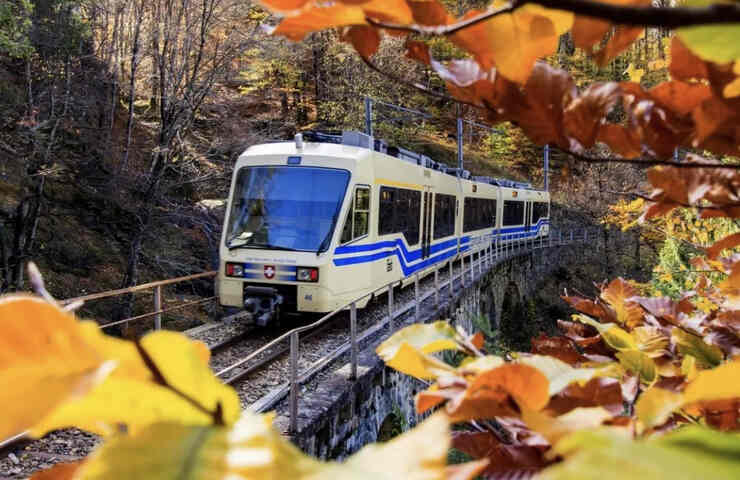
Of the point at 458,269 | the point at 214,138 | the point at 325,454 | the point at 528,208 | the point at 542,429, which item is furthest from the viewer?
the point at 528,208

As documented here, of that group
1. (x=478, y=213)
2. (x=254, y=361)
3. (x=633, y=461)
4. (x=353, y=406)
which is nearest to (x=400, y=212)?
(x=254, y=361)

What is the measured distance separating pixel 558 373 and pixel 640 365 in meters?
0.36

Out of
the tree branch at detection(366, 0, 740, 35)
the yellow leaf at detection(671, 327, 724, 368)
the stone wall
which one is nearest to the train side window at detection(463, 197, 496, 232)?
the stone wall

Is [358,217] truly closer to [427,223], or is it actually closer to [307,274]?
[307,274]

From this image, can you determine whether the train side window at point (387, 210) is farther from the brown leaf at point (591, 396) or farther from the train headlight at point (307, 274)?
the brown leaf at point (591, 396)

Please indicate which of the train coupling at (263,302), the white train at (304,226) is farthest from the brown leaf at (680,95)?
the train coupling at (263,302)

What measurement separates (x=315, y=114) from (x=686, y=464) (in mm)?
28665

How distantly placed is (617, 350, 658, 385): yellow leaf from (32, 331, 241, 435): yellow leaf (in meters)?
0.79

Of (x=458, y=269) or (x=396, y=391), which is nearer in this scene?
(x=396, y=391)

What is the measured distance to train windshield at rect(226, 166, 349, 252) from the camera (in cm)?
894

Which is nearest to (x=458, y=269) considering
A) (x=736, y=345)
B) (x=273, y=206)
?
(x=273, y=206)

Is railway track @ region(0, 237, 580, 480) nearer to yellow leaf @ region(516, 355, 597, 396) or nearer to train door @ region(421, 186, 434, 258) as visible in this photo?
train door @ region(421, 186, 434, 258)

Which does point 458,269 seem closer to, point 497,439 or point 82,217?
point 82,217

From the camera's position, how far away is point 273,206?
913 centimetres
